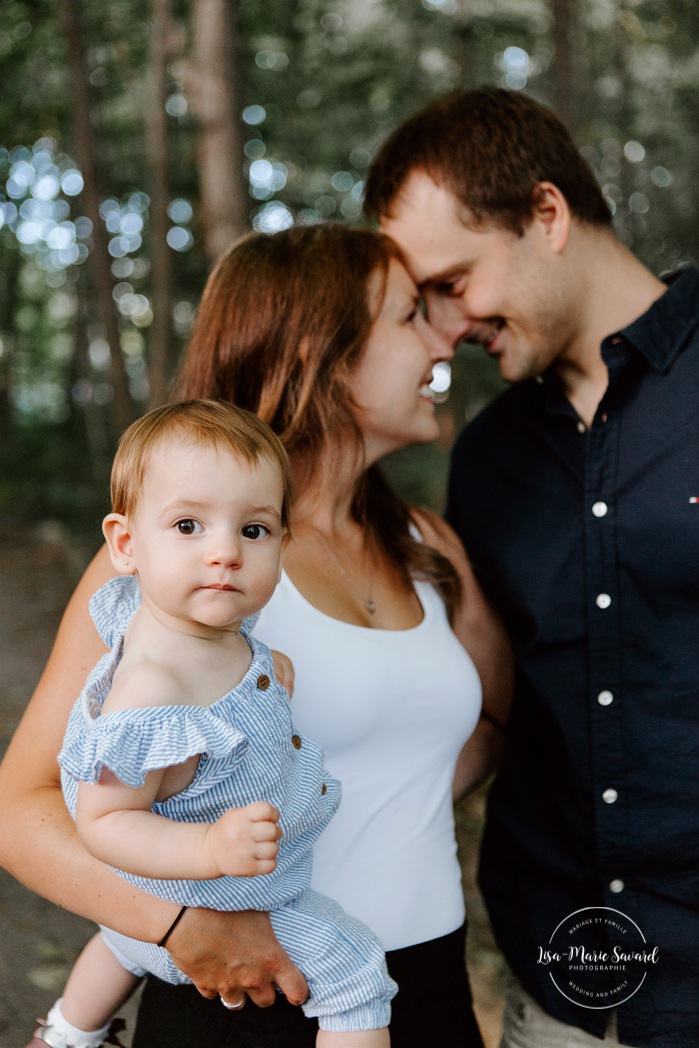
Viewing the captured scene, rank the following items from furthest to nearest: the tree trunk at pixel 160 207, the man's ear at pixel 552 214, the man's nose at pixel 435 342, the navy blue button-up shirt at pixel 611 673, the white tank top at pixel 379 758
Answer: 1. the tree trunk at pixel 160 207
2. the man's ear at pixel 552 214
3. the man's nose at pixel 435 342
4. the navy blue button-up shirt at pixel 611 673
5. the white tank top at pixel 379 758

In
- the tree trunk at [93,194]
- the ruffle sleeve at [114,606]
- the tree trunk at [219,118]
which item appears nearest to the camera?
the ruffle sleeve at [114,606]

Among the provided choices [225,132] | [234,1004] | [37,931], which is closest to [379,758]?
[234,1004]

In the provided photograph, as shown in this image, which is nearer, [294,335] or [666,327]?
[294,335]

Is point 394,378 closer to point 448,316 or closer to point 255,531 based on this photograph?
point 448,316

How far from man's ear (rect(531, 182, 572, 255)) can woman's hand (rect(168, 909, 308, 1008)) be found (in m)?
2.01

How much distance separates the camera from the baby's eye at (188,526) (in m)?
1.63

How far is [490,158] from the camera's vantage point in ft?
9.29

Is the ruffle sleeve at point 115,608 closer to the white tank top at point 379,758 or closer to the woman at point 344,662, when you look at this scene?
the woman at point 344,662

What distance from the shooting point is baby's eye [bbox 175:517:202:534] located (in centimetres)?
163

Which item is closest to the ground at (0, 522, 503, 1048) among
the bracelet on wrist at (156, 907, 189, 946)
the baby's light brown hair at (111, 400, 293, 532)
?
the bracelet on wrist at (156, 907, 189, 946)

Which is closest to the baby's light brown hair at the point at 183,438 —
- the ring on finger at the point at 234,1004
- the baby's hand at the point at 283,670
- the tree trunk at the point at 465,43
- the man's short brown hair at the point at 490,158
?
the baby's hand at the point at 283,670

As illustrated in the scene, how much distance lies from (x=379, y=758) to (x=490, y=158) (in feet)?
5.69

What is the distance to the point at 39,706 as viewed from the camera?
1.99m

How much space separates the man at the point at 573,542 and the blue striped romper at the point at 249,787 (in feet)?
2.70
